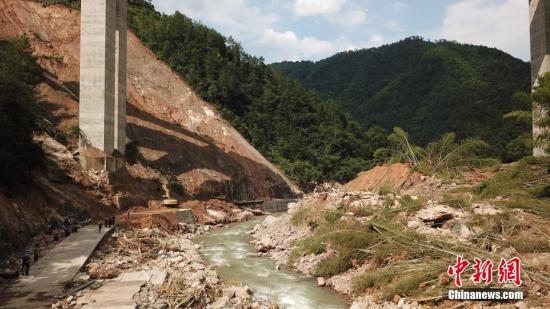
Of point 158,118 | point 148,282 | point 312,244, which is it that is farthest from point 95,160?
point 158,118

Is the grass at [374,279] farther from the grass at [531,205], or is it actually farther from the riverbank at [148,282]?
the grass at [531,205]

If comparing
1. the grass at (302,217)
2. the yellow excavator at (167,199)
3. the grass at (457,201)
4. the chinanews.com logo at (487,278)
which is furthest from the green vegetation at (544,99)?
the yellow excavator at (167,199)

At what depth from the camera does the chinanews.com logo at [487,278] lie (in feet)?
28.6

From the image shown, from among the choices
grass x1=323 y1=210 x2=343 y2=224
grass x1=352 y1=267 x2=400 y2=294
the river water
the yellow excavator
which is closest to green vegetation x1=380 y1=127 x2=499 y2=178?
grass x1=323 y1=210 x2=343 y2=224

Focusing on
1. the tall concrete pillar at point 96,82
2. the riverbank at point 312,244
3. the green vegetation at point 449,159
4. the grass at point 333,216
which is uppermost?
the tall concrete pillar at point 96,82

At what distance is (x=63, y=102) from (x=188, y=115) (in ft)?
58.6

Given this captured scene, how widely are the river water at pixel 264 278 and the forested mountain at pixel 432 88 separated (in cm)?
3643

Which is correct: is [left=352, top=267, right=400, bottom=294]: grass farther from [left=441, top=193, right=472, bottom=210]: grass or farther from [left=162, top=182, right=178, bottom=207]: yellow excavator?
[left=162, top=182, right=178, bottom=207]: yellow excavator

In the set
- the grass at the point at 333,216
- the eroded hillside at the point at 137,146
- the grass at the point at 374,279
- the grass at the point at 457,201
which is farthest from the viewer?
the eroded hillside at the point at 137,146

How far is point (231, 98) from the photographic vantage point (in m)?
57.8

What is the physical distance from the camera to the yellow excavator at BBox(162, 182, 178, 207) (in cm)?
2703

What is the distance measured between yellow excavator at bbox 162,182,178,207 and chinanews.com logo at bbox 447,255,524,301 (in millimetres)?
20550

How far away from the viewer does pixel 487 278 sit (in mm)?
9023

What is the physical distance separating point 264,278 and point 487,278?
6.99m
